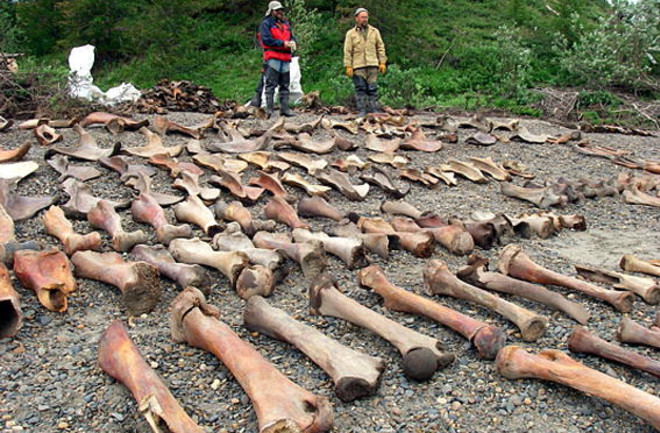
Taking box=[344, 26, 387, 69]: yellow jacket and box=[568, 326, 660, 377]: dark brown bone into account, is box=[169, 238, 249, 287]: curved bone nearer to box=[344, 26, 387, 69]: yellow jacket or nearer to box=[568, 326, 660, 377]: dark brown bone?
box=[568, 326, 660, 377]: dark brown bone

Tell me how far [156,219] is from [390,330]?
73.4 inches

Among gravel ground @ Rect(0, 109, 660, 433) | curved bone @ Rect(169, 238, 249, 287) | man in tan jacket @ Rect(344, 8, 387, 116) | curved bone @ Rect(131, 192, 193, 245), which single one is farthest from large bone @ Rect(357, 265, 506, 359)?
man in tan jacket @ Rect(344, 8, 387, 116)

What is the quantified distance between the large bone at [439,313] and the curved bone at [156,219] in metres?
1.08

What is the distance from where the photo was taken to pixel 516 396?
7.09 feet

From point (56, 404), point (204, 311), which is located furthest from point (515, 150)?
point (56, 404)

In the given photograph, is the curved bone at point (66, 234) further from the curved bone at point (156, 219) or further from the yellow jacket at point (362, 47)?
the yellow jacket at point (362, 47)

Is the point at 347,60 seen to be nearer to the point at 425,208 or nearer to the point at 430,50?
the point at 425,208

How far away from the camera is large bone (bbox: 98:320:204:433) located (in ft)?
5.94

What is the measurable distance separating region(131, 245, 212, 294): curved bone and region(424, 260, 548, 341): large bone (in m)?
1.06

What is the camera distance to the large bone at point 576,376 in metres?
1.92

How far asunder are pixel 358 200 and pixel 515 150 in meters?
2.97

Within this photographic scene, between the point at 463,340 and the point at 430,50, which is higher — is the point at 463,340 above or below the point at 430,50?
above

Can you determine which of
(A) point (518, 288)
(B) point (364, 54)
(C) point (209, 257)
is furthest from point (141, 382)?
(B) point (364, 54)

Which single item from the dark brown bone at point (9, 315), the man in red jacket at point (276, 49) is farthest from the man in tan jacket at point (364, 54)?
the dark brown bone at point (9, 315)
